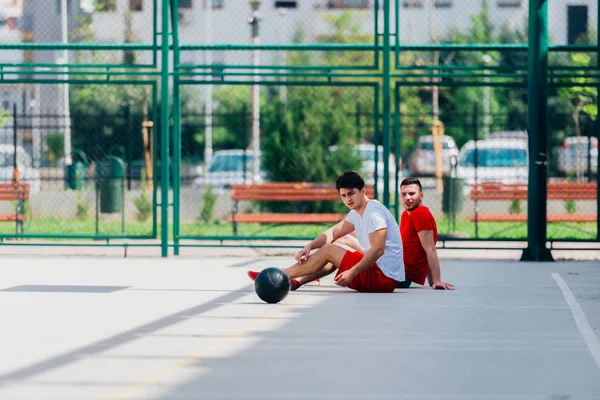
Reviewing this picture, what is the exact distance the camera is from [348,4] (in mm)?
50406

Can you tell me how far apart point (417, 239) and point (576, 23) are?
1353 inches

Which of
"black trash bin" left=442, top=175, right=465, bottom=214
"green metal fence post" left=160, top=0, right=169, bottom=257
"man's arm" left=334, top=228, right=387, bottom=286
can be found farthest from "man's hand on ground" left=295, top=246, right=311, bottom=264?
"black trash bin" left=442, top=175, right=465, bottom=214

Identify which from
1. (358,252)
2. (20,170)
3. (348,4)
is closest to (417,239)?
(358,252)

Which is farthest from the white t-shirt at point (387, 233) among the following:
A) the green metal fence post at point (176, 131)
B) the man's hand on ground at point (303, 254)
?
the green metal fence post at point (176, 131)

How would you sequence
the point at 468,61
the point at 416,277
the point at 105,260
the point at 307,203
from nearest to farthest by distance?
the point at 416,277
the point at 105,260
the point at 307,203
the point at 468,61

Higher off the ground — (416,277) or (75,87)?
(75,87)

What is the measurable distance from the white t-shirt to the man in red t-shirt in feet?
1.36

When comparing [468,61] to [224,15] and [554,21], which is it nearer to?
[554,21]

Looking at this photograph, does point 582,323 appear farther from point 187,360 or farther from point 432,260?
point 187,360

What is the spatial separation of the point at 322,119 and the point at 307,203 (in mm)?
1817

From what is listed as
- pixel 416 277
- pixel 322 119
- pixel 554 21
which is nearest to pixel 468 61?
pixel 554 21

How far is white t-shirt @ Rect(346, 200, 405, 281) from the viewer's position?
1175 centimetres

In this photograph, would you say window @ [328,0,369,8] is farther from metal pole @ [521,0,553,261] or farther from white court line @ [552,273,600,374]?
white court line @ [552,273,600,374]

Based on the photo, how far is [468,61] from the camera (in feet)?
152
